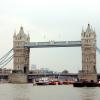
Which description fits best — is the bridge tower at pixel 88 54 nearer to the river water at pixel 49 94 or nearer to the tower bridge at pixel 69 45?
the tower bridge at pixel 69 45

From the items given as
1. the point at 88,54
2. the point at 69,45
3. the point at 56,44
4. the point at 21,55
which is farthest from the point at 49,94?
the point at 21,55

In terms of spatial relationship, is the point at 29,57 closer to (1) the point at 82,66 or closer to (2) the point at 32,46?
(2) the point at 32,46

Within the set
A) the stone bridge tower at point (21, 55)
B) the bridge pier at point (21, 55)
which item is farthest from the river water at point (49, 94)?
the stone bridge tower at point (21, 55)

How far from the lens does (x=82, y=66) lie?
156 meters

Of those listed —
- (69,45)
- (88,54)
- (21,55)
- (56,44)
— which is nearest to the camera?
(69,45)

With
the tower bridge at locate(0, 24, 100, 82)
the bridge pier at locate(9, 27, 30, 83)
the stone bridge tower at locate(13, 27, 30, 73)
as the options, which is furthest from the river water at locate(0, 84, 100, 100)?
the stone bridge tower at locate(13, 27, 30, 73)

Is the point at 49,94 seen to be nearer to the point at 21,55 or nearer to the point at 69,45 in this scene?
the point at 69,45

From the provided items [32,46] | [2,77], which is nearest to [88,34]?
[32,46]

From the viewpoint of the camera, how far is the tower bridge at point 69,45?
151 metres

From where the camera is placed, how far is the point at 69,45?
149 meters

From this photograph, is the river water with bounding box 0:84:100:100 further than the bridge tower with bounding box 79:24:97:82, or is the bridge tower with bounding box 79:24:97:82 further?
the bridge tower with bounding box 79:24:97:82

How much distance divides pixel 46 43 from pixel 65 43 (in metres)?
6.53

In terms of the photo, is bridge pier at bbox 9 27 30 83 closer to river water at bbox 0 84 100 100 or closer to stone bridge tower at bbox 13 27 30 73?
stone bridge tower at bbox 13 27 30 73

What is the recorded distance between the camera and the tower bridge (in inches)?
5942
